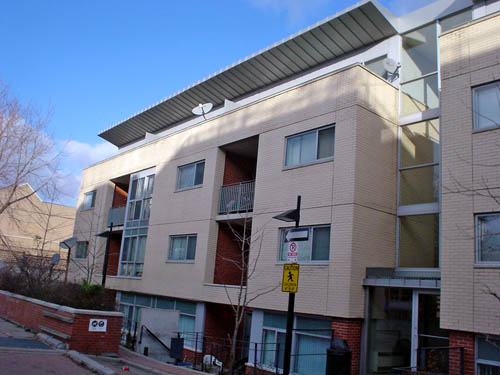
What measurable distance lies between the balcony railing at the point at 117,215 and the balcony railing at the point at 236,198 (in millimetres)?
9409

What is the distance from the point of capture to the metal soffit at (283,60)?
691 inches

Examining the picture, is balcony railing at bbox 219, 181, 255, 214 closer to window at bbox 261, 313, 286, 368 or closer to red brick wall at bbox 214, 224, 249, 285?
red brick wall at bbox 214, 224, 249, 285

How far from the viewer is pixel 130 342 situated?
1978 centimetres

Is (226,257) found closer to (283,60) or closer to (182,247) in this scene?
(182,247)

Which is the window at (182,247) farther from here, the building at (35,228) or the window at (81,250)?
the building at (35,228)

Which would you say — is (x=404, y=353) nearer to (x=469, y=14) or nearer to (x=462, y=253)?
(x=462, y=253)

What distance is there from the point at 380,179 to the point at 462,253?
4041mm

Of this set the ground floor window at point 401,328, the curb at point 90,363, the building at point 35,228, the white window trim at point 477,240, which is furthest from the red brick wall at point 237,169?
the building at point 35,228

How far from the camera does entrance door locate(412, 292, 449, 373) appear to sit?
12453 millimetres

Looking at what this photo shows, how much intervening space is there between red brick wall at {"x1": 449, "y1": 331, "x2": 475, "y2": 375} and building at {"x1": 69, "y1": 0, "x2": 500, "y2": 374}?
32 mm

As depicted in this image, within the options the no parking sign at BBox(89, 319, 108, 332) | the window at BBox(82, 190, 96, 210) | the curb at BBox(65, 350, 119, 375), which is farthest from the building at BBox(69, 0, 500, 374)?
the window at BBox(82, 190, 96, 210)

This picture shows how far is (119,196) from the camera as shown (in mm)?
30031

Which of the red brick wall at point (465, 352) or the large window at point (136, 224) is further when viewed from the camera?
the large window at point (136, 224)

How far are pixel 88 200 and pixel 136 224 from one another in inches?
330
